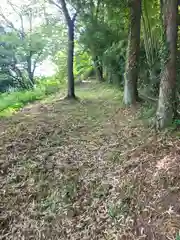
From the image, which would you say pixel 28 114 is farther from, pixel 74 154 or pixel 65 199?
pixel 65 199

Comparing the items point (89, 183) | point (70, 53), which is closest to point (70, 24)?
point (70, 53)

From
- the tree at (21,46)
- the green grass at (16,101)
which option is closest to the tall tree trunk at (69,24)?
the green grass at (16,101)

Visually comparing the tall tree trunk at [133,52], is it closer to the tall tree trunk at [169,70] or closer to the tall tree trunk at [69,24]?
the tall tree trunk at [69,24]

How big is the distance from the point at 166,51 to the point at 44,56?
12.7 m

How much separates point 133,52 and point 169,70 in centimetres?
294

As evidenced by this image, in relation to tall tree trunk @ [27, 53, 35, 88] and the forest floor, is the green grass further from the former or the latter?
tall tree trunk @ [27, 53, 35, 88]

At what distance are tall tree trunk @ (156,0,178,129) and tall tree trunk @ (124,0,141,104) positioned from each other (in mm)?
2543

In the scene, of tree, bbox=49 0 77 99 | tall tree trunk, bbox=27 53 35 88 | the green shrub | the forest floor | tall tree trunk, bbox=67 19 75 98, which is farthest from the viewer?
tall tree trunk, bbox=27 53 35 88

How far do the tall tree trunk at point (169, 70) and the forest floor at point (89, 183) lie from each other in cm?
38

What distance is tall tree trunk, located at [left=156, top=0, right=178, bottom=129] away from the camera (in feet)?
14.1

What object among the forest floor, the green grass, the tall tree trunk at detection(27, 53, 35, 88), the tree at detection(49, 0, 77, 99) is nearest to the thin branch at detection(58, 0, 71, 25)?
the tree at detection(49, 0, 77, 99)

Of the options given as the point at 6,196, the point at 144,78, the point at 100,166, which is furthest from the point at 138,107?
the point at 6,196

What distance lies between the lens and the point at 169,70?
14.6ft

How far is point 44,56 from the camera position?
52.8 feet
